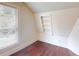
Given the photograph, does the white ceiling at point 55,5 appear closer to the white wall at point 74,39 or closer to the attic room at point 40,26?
the attic room at point 40,26

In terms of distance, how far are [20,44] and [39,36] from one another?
1.48 m

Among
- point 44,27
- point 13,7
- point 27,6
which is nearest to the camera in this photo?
point 13,7

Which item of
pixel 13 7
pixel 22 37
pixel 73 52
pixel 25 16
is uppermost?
pixel 13 7

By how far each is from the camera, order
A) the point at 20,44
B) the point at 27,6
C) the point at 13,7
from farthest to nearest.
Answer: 1. the point at 27,6
2. the point at 20,44
3. the point at 13,7

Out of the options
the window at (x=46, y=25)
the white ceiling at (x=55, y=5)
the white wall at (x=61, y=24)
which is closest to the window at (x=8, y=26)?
the white ceiling at (x=55, y=5)

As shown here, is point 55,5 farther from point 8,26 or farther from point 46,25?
point 8,26

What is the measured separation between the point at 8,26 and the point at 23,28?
2.24 ft

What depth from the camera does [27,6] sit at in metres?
3.52

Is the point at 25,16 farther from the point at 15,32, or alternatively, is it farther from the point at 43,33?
the point at 43,33

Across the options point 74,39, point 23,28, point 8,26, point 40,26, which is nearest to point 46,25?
point 40,26

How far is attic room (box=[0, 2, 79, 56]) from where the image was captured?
268cm

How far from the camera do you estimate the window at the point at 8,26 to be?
2682 mm

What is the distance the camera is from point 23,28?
341cm

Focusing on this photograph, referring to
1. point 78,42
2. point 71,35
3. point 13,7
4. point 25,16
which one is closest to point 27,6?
point 25,16
